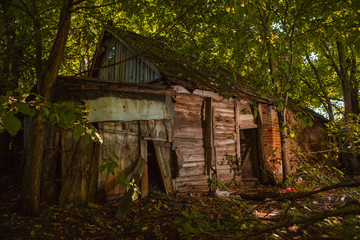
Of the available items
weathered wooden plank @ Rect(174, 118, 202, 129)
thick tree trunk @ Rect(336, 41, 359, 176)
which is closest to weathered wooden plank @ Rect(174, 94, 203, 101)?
weathered wooden plank @ Rect(174, 118, 202, 129)

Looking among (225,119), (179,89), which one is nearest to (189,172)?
(225,119)

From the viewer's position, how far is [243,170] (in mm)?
9984

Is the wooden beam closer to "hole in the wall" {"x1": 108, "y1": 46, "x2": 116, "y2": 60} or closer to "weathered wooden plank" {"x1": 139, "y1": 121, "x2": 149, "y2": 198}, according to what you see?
"weathered wooden plank" {"x1": 139, "y1": 121, "x2": 149, "y2": 198}

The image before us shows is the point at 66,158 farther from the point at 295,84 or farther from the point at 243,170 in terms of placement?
the point at 243,170

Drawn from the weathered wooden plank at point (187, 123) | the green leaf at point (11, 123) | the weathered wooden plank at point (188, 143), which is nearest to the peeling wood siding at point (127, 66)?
the weathered wooden plank at point (187, 123)

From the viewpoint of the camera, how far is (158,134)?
698cm

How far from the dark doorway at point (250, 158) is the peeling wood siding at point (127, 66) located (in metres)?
4.91

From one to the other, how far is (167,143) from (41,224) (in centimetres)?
380

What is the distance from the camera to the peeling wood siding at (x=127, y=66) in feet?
28.5

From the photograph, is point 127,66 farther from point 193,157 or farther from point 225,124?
point 193,157

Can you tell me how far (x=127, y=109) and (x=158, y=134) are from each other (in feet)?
3.99

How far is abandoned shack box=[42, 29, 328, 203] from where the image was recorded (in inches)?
225

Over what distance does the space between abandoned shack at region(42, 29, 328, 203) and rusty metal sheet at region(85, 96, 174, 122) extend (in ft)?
0.08

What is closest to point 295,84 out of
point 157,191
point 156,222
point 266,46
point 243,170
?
point 266,46
